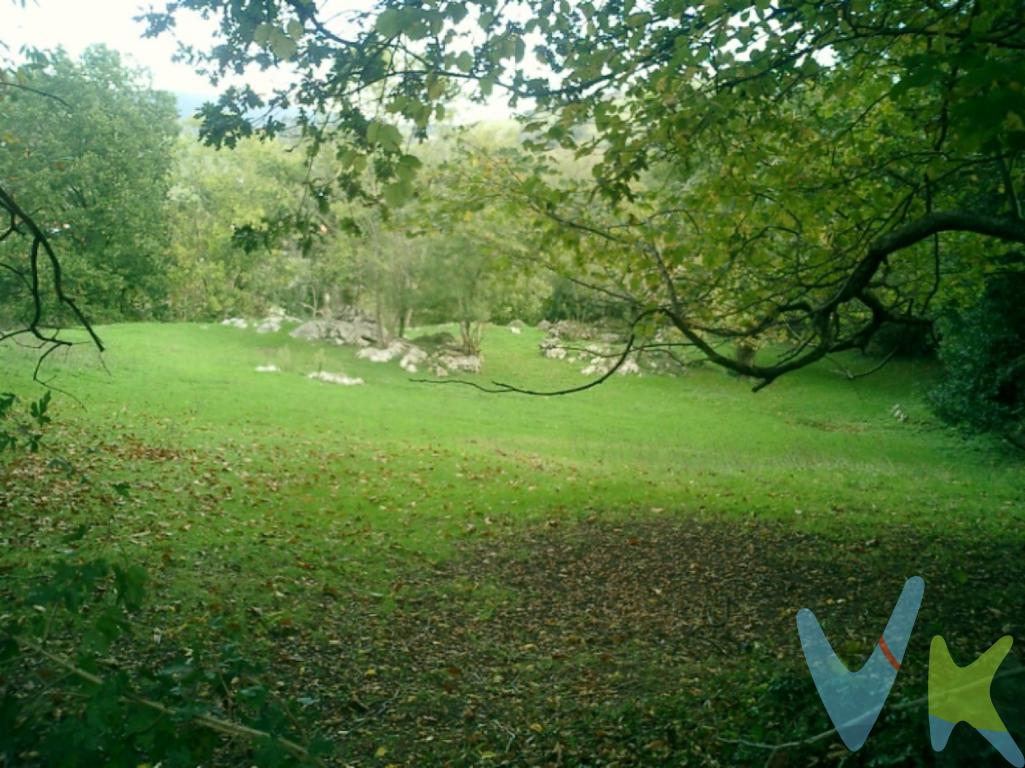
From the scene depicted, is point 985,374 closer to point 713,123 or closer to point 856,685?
point 713,123

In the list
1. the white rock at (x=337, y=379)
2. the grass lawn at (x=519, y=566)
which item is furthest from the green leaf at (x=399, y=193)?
the white rock at (x=337, y=379)

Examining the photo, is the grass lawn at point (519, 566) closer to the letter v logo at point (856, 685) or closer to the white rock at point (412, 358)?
the letter v logo at point (856, 685)

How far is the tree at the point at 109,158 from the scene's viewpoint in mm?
23797

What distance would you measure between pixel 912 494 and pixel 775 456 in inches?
199

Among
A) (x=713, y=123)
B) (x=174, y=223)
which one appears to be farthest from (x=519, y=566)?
(x=174, y=223)

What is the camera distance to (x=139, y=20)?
3928 mm

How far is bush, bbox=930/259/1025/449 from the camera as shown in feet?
42.1

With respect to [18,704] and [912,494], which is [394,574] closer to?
[18,704]

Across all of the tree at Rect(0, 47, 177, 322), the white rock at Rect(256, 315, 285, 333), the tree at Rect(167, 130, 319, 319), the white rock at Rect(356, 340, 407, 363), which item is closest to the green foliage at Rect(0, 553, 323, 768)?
the tree at Rect(0, 47, 177, 322)

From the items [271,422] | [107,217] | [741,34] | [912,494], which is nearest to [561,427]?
[271,422]

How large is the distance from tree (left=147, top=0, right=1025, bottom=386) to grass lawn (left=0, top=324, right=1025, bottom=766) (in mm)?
1857

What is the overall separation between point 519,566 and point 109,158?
82.3 feet

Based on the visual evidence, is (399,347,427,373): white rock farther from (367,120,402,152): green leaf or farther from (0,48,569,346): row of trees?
(367,120,402,152): green leaf

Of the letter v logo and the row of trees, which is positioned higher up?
the row of trees
